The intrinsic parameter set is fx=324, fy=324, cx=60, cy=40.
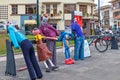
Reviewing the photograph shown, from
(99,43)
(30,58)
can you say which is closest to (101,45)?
(99,43)

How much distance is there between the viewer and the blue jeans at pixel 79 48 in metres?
12.2

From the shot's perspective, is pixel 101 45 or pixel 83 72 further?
pixel 101 45

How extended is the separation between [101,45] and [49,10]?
4527cm

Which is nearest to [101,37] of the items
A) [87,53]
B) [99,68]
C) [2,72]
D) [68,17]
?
[87,53]

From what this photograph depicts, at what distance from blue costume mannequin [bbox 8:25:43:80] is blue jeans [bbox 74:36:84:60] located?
3996mm

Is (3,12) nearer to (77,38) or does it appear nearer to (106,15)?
(77,38)

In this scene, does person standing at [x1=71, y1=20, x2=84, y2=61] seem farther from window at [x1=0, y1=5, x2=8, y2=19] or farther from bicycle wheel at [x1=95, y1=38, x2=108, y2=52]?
window at [x1=0, y1=5, x2=8, y2=19]

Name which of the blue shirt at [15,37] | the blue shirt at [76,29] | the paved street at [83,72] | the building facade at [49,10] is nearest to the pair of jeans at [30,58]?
the blue shirt at [15,37]

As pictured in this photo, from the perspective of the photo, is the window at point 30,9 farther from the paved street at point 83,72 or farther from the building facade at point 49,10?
the paved street at point 83,72

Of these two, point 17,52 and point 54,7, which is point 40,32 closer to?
point 17,52

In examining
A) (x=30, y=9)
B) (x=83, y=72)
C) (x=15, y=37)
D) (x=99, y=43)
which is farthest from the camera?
(x=30, y=9)

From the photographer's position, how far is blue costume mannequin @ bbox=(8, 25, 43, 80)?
8.25 metres

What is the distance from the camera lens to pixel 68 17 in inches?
2349

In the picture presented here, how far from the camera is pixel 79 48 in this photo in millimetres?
12469
